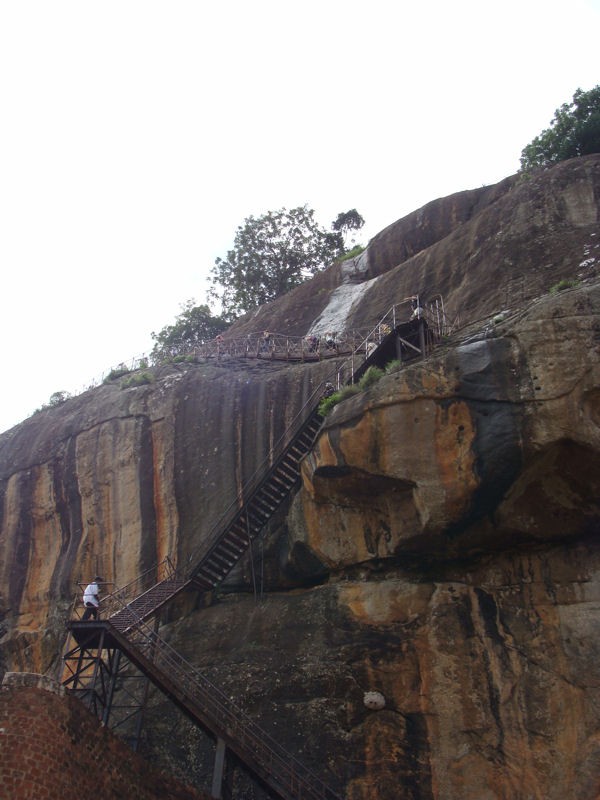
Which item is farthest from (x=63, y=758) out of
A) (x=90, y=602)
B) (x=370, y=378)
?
(x=370, y=378)

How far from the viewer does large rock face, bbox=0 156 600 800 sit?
51.0 ft

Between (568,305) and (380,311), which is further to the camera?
(380,311)

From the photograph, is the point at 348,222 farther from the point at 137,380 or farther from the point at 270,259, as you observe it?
the point at 137,380

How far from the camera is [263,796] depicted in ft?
52.0

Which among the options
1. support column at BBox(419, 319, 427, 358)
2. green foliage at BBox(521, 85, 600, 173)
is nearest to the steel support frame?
support column at BBox(419, 319, 427, 358)

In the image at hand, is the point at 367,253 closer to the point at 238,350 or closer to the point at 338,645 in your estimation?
the point at 238,350

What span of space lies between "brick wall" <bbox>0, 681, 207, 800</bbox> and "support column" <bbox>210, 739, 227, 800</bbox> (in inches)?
27.2

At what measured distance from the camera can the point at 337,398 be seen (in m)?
19.9

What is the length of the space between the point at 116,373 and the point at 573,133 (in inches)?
804

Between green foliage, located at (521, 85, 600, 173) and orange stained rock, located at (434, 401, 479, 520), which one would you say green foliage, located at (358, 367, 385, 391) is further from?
green foliage, located at (521, 85, 600, 173)

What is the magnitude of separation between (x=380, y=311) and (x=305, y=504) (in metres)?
11.5

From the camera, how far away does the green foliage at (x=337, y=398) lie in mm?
19547

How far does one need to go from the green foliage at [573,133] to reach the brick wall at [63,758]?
24.6m

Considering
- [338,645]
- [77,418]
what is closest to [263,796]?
[338,645]
